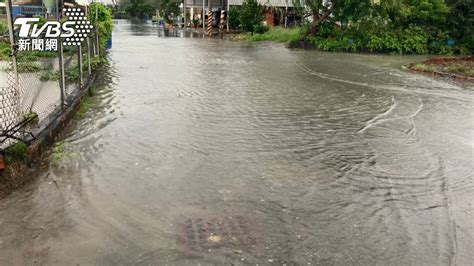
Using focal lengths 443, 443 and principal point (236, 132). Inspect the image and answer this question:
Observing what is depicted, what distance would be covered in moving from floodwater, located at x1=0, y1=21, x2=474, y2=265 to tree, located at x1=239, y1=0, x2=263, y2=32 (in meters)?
26.2

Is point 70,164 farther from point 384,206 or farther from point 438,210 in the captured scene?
point 438,210

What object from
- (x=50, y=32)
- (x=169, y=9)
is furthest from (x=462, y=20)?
(x=169, y=9)

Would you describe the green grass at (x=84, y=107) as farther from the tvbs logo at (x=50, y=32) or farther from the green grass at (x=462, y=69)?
the green grass at (x=462, y=69)

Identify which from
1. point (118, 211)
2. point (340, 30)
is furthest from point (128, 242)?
point (340, 30)

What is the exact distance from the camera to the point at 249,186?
5145 millimetres

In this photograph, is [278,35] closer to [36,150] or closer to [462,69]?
[462,69]

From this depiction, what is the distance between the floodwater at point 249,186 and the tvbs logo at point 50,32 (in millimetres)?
1489

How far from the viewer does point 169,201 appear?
4664 mm

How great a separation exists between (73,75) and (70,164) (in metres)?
5.74

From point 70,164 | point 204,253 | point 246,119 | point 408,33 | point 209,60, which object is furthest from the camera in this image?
point 408,33

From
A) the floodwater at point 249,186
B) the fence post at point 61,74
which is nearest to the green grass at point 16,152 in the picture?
the floodwater at point 249,186

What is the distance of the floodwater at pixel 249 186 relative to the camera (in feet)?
12.6

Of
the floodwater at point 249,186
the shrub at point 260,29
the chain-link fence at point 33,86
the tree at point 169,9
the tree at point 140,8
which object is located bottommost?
the floodwater at point 249,186

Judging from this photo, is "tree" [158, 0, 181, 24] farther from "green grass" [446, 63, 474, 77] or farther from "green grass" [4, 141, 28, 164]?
"green grass" [4, 141, 28, 164]
